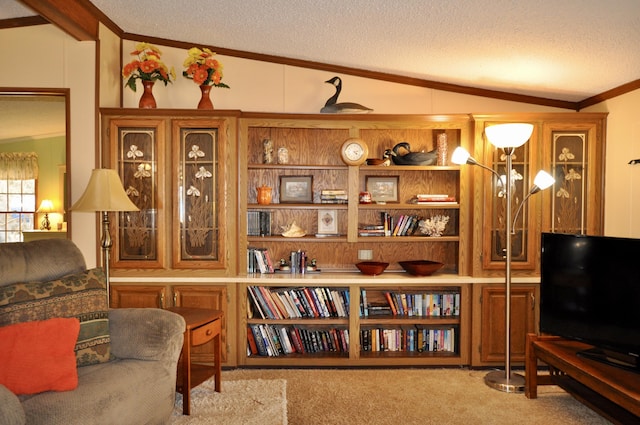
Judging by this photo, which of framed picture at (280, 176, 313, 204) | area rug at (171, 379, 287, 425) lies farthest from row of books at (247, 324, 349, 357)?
framed picture at (280, 176, 313, 204)

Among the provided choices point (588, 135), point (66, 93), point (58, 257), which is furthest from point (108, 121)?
point (588, 135)

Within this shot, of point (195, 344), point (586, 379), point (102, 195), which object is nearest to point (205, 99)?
point (102, 195)

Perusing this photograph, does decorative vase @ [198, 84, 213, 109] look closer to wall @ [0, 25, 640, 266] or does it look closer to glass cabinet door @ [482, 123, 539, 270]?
wall @ [0, 25, 640, 266]

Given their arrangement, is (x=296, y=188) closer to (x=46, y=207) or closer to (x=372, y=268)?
(x=372, y=268)

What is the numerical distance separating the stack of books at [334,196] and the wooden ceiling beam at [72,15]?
82.8 inches

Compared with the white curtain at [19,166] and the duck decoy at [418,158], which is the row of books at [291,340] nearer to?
the duck decoy at [418,158]

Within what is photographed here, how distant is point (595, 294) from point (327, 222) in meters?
2.10

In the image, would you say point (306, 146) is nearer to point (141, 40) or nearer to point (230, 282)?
point (230, 282)

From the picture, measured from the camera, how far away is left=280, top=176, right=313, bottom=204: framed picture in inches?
166

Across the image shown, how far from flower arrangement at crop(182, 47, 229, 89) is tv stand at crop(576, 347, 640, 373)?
304 centimetres

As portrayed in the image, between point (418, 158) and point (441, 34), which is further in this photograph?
point (418, 158)

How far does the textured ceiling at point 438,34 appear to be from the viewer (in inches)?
109

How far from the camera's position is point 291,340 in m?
3.92

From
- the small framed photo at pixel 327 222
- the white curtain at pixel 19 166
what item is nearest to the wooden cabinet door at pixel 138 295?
the small framed photo at pixel 327 222
